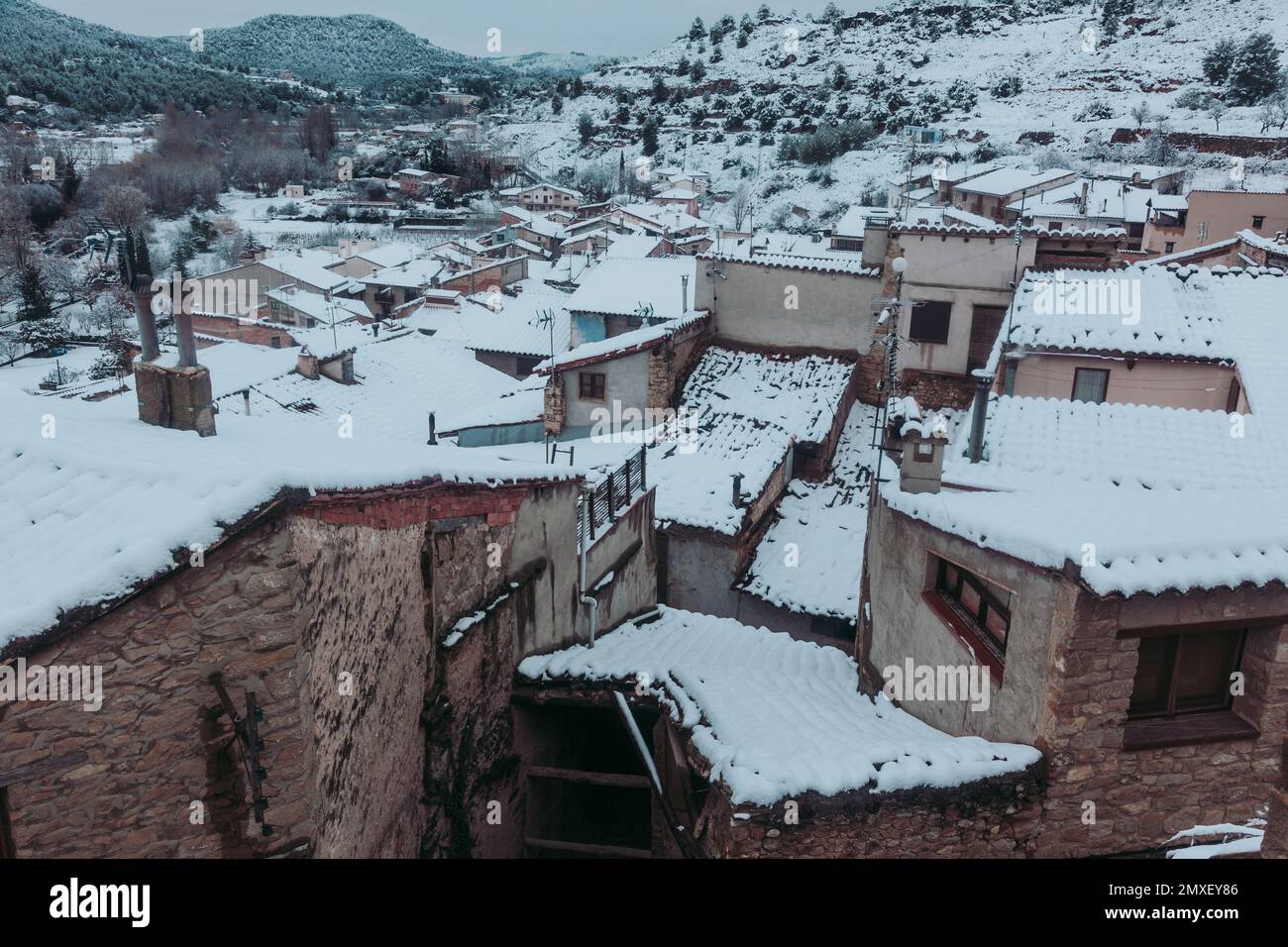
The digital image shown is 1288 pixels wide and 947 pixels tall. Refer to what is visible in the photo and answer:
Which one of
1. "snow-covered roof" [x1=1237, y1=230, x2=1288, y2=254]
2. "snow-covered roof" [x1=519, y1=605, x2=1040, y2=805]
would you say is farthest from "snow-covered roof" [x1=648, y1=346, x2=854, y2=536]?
"snow-covered roof" [x1=1237, y1=230, x2=1288, y2=254]

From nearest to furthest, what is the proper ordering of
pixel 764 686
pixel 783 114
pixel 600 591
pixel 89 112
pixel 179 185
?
pixel 764 686 < pixel 600 591 < pixel 179 185 < pixel 783 114 < pixel 89 112

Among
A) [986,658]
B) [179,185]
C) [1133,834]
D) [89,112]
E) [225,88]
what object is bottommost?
[1133,834]

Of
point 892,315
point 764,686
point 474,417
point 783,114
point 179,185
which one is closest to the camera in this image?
point 764,686

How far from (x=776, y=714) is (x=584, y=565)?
310 cm

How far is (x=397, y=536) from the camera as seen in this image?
22.3 ft

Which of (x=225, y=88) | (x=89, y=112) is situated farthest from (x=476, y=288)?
(x=225, y=88)

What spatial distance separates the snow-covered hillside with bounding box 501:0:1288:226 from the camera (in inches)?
2901

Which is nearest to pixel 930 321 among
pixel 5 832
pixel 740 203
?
pixel 5 832

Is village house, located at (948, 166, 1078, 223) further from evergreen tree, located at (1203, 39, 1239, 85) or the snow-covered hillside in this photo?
evergreen tree, located at (1203, 39, 1239, 85)

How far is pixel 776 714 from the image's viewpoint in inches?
323

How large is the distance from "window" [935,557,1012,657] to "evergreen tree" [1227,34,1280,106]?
8521 cm

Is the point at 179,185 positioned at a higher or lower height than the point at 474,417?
higher

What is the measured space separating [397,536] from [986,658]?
4.63 meters
